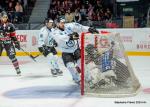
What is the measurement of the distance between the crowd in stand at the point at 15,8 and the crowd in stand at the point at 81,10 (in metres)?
1.00

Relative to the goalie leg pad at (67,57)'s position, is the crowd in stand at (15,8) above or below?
above

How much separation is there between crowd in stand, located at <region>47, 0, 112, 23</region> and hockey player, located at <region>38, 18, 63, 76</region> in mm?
4943

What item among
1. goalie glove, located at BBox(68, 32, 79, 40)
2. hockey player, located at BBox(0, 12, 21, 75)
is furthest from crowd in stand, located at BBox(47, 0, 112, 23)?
goalie glove, located at BBox(68, 32, 79, 40)

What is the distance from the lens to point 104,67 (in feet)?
26.9

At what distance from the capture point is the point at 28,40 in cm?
1510

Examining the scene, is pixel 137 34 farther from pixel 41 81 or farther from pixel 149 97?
pixel 149 97

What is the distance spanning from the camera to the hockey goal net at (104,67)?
8133mm

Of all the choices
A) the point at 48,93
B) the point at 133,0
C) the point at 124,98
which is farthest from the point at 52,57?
the point at 133,0

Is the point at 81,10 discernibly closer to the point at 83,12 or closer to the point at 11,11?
the point at 83,12

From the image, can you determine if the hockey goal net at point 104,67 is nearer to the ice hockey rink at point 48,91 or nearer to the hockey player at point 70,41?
the ice hockey rink at point 48,91

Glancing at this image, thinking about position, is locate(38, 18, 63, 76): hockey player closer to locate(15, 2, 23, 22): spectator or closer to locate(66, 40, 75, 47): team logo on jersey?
locate(66, 40, 75, 47): team logo on jersey

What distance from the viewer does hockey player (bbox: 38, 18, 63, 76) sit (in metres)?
10.6

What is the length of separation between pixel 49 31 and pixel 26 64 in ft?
8.97

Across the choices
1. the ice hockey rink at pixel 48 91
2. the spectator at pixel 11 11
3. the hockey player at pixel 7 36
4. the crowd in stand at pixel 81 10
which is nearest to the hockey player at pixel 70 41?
the ice hockey rink at pixel 48 91
